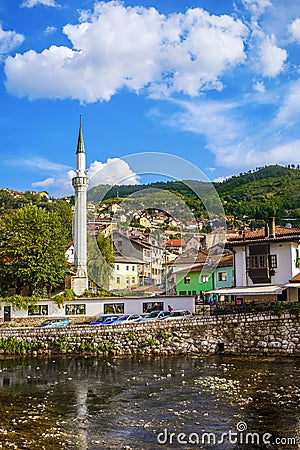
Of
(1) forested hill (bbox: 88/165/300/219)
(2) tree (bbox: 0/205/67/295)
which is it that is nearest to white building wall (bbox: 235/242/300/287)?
(2) tree (bbox: 0/205/67/295)

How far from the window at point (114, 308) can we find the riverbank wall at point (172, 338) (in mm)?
6565

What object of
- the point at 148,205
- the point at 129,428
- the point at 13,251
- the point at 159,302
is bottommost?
the point at 129,428

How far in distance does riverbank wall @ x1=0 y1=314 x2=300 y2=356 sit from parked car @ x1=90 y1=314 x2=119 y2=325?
2652 mm

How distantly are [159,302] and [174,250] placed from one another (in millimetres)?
12368

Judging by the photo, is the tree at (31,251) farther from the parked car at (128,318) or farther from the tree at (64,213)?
the tree at (64,213)

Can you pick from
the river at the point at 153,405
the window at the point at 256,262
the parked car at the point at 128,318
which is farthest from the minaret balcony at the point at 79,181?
the river at the point at 153,405

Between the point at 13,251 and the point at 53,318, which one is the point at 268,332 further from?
the point at 13,251

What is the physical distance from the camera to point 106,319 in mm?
37375

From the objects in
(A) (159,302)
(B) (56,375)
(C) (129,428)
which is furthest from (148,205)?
(C) (129,428)

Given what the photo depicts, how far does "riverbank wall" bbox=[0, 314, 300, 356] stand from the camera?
30.2m

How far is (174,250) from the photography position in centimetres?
5144

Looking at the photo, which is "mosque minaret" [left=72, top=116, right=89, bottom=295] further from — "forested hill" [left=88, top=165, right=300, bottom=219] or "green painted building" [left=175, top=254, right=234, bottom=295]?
"forested hill" [left=88, top=165, right=300, bottom=219]

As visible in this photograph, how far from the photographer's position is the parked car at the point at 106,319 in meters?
36.2

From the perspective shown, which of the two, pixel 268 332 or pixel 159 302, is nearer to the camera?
pixel 268 332
